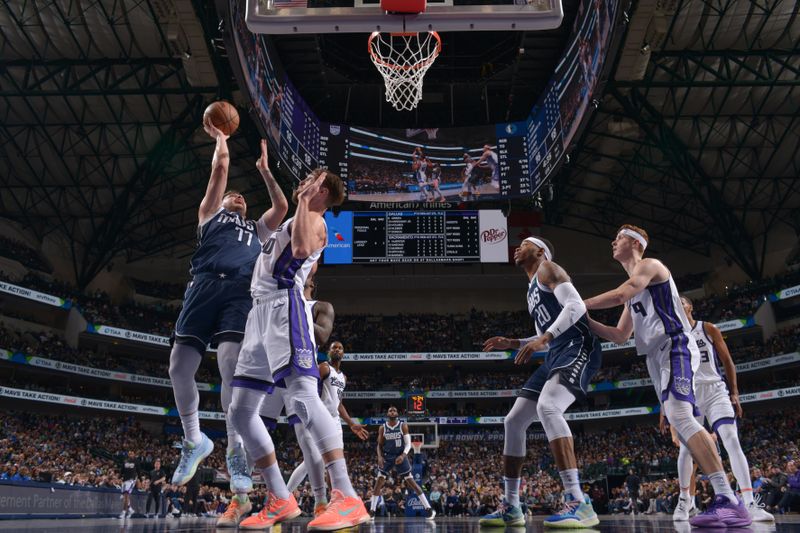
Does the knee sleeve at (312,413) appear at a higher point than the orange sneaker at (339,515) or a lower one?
higher

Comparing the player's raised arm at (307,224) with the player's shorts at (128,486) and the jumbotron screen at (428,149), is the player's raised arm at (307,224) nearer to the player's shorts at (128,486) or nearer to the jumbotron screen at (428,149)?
the jumbotron screen at (428,149)

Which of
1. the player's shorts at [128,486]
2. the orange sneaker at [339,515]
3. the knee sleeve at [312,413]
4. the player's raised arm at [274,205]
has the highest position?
the player's raised arm at [274,205]

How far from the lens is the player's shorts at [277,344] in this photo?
12.9ft

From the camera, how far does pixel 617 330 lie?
5543mm

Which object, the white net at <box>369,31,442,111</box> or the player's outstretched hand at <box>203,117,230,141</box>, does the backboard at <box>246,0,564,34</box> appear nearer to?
the player's outstretched hand at <box>203,117,230,141</box>

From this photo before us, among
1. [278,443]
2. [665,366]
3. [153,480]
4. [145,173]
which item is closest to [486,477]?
[278,443]

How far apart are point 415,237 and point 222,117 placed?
1483 cm

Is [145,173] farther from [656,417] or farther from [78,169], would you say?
[656,417]

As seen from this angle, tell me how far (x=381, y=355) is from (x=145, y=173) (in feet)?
42.9

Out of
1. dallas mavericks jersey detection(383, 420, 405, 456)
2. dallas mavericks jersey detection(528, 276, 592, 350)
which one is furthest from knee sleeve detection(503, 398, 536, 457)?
dallas mavericks jersey detection(383, 420, 405, 456)

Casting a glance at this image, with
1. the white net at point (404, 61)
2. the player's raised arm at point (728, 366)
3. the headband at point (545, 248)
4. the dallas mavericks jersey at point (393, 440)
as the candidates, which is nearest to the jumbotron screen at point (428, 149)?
the white net at point (404, 61)

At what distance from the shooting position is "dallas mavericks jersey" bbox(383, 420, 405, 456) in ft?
38.8

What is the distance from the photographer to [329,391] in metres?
8.27

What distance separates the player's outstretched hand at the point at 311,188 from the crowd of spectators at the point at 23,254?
2818cm
